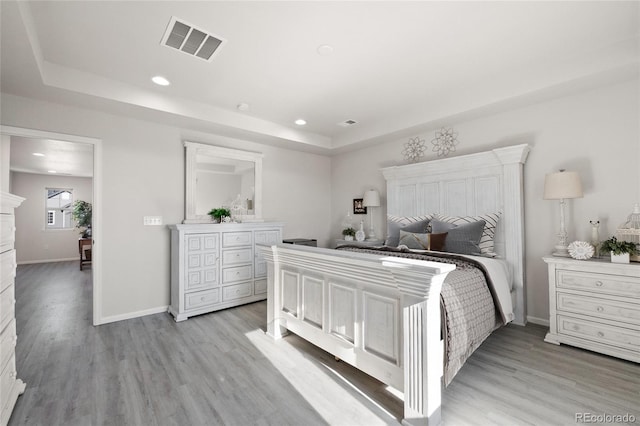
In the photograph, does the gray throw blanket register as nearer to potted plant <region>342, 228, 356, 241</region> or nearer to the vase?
the vase

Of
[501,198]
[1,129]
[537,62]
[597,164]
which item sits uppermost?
[537,62]

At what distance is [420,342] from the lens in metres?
1.53

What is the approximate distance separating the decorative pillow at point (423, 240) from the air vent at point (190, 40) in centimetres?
271

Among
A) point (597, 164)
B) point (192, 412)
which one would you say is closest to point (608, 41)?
point (597, 164)

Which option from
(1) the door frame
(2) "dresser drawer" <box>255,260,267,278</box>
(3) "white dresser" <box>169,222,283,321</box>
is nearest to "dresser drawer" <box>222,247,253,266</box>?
(3) "white dresser" <box>169,222,283,321</box>

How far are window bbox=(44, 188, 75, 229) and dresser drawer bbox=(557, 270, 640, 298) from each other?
427 inches

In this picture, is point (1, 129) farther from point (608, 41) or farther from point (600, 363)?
point (600, 363)

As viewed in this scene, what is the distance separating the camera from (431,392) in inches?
60.3

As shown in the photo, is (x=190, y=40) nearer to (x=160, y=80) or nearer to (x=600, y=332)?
(x=160, y=80)

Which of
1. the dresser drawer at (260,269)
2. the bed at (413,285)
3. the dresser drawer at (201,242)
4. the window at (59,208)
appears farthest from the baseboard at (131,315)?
the window at (59,208)

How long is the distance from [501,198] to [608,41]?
1.57m

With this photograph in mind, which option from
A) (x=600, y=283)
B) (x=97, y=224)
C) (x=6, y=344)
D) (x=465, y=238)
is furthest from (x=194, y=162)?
(x=600, y=283)

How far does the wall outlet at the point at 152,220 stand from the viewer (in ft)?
11.5

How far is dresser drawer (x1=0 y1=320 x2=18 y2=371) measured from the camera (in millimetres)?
1615
